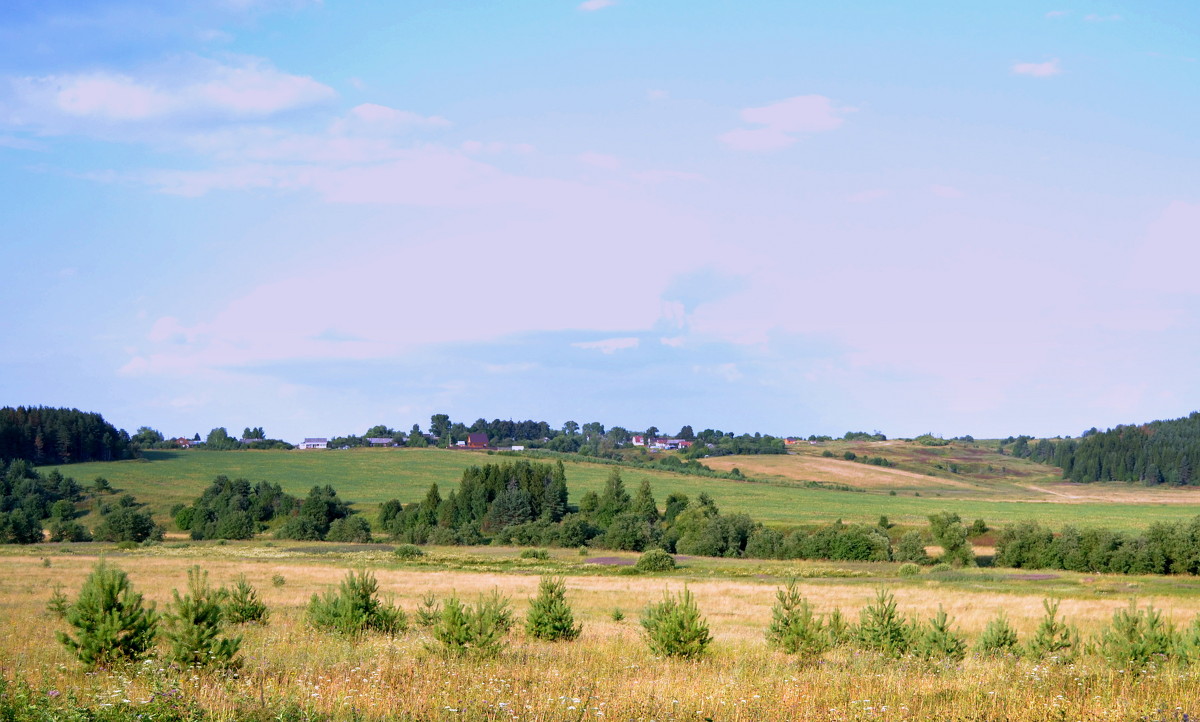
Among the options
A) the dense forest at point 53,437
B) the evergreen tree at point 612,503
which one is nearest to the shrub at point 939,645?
the evergreen tree at point 612,503

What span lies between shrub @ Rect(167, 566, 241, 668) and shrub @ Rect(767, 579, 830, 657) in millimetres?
9640

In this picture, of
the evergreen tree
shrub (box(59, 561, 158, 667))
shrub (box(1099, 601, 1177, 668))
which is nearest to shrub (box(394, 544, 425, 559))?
the evergreen tree

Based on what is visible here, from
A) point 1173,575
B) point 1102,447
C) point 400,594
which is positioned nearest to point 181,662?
point 400,594

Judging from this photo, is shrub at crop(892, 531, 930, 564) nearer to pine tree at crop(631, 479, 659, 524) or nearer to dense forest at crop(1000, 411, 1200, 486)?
pine tree at crop(631, 479, 659, 524)

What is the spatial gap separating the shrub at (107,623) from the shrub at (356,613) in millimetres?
5359

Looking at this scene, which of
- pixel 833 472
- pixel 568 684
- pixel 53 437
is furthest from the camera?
pixel 833 472

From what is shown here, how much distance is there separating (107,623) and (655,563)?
1971 inches

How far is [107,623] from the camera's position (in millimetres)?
14617

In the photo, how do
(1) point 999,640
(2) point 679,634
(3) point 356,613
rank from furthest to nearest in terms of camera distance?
(3) point 356,613 → (1) point 999,640 → (2) point 679,634

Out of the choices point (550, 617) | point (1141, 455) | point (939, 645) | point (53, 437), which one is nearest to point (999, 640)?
point (939, 645)

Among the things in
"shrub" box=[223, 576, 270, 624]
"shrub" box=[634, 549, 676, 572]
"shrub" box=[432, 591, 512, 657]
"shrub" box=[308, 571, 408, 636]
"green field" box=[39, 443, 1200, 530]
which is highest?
"shrub" box=[432, 591, 512, 657]

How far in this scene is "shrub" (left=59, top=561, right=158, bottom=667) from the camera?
47.8 ft

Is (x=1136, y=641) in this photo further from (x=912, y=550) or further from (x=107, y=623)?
(x=912, y=550)

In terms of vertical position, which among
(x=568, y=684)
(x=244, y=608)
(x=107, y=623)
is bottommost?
(x=244, y=608)
